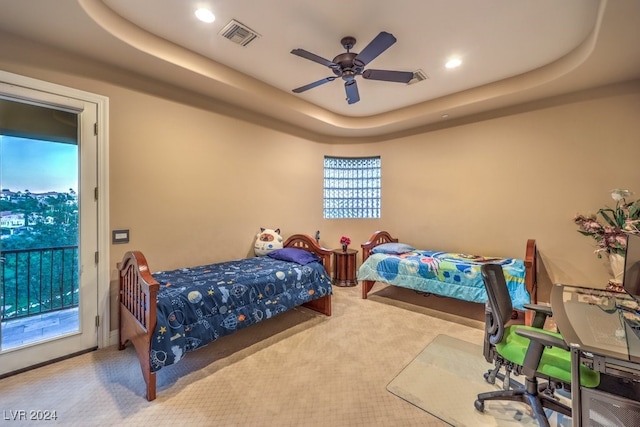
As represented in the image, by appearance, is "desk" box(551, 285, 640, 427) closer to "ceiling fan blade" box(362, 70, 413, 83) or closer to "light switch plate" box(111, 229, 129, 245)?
"ceiling fan blade" box(362, 70, 413, 83)

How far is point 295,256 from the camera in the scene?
3.44 m

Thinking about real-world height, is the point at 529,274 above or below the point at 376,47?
below

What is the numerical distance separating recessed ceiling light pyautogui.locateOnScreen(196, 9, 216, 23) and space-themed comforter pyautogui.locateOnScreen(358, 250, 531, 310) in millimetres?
3257

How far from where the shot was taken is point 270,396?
6.54 ft

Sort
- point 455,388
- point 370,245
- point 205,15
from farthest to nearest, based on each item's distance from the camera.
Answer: point 370,245
point 205,15
point 455,388

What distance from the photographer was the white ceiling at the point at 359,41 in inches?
84.9

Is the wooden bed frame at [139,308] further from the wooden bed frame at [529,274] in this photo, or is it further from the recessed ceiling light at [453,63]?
the recessed ceiling light at [453,63]

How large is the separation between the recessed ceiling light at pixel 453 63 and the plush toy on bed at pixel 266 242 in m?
2.98

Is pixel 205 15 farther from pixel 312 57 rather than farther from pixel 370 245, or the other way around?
pixel 370 245

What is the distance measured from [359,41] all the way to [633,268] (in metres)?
2.73

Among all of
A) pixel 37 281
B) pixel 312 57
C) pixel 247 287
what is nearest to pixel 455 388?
pixel 247 287

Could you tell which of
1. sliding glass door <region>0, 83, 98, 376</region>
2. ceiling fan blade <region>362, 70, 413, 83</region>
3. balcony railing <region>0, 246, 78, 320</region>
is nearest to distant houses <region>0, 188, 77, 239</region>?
sliding glass door <region>0, 83, 98, 376</region>

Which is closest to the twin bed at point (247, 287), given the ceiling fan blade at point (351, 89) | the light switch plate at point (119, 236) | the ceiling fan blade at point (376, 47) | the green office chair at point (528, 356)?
the light switch plate at point (119, 236)

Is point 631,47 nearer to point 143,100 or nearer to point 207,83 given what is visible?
point 207,83
